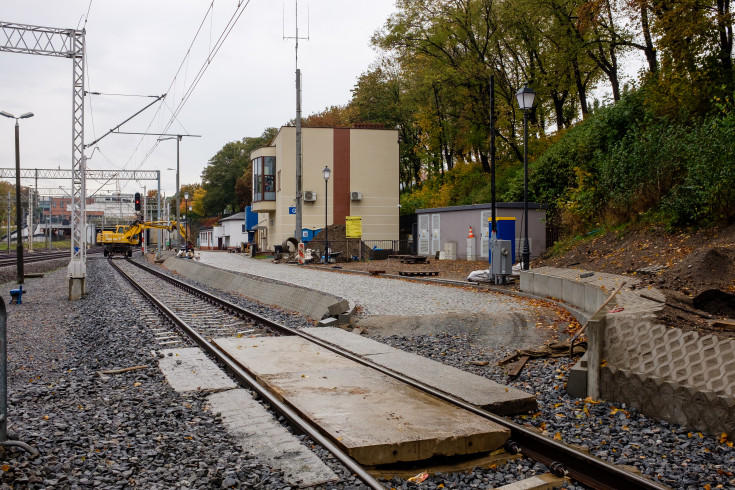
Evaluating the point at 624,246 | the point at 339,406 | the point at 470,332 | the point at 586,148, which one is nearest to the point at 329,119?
the point at 586,148

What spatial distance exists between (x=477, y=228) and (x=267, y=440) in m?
24.0

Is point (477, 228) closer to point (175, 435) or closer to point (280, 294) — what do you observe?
point (280, 294)

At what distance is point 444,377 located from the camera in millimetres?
7312

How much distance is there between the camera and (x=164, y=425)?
18.7 feet

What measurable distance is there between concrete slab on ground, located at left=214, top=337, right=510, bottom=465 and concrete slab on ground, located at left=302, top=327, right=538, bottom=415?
36 cm

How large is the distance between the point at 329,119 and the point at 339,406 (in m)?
66.1

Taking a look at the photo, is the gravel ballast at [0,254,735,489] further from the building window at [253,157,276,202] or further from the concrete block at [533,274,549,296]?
the building window at [253,157,276,202]

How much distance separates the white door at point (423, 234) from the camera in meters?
33.6

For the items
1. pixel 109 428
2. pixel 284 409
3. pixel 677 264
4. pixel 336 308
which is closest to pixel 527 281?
pixel 677 264

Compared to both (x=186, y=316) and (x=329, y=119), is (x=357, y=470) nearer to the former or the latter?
(x=186, y=316)

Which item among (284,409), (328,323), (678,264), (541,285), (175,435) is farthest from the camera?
(541,285)

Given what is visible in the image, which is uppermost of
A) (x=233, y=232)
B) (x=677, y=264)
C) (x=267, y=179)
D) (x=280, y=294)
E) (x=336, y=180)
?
(x=267, y=179)

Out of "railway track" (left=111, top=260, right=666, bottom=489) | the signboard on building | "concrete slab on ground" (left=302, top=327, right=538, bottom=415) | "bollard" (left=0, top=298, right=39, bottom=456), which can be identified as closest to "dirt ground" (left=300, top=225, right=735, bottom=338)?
"concrete slab on ground" (left=302, top=327, right=538, bottom=415)

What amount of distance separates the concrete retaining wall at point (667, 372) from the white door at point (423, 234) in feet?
85.9
